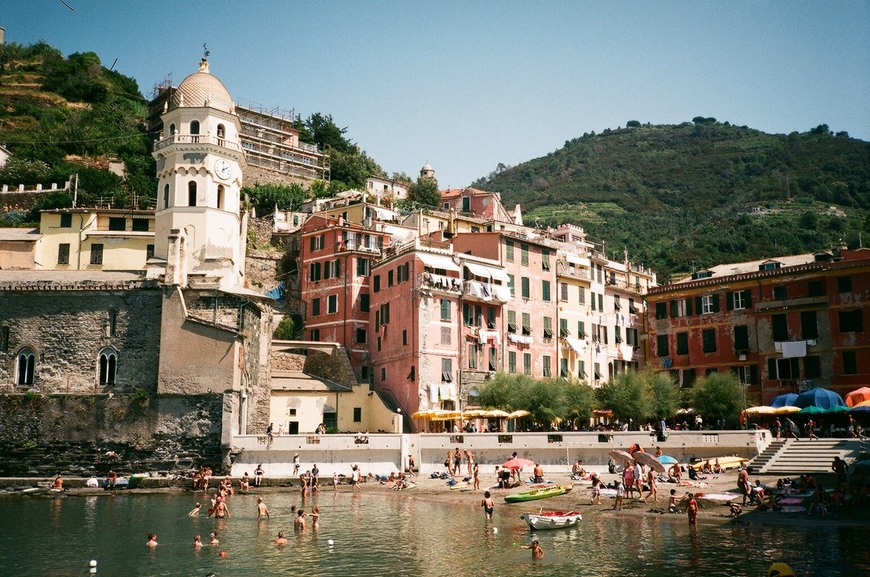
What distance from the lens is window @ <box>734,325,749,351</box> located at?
179 feet

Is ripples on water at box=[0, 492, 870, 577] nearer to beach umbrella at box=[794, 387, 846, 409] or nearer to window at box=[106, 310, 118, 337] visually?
window at box=[106, 310, 118, 337]

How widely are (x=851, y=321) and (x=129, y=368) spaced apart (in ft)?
141

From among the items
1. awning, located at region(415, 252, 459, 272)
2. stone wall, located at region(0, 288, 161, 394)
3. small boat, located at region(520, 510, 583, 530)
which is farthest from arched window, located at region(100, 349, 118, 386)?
small boat, located at region(520, 510, 583, 530)

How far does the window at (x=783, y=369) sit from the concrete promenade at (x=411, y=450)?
16581mm

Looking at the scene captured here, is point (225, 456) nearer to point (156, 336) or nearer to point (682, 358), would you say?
point (156, 336)

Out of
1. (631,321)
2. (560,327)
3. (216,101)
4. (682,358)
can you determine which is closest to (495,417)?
(560,327)

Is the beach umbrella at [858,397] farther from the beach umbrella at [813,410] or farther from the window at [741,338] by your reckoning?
the window at [741,338]

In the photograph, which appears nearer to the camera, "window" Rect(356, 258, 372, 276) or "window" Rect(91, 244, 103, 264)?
"window" Rect(91, 244, 103, 264)

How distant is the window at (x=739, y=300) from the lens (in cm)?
5512

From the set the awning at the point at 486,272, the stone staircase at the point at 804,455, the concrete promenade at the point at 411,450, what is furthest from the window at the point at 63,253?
the stone staircase at the point at 804,455

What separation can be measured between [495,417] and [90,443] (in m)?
23.1

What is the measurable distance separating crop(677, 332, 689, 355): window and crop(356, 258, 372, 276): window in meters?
23.1

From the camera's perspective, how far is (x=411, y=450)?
1746 inches

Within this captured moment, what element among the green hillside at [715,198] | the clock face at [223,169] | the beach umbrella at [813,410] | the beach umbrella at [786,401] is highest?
the green hillside at [715,198]
